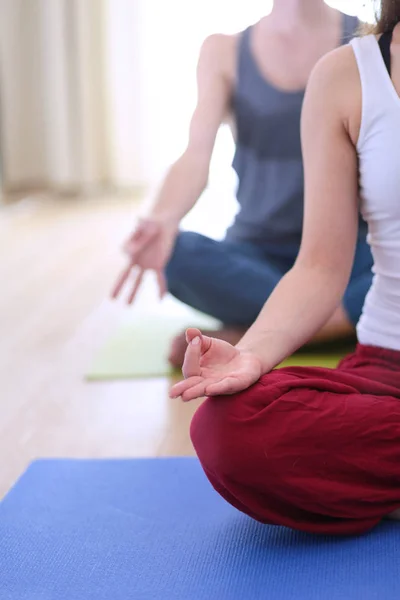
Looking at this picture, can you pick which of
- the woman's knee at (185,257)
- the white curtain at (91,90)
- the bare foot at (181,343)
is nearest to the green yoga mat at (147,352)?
the bare foot at (181,343)

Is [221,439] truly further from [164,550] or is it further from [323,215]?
[323,215]

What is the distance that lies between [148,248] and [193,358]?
54 centimetres

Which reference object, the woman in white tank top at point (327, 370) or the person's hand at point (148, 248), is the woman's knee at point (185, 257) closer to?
the person's hand at point (148, 248)

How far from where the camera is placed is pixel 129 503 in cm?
111

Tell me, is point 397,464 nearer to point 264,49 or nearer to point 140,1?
point 264,49

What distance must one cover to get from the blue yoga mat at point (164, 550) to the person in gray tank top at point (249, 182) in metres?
0.34

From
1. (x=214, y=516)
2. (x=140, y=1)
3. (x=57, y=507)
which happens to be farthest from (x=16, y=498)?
(x=140, y=1)

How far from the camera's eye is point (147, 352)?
5.99 ft

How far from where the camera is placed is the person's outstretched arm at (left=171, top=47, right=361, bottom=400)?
0.99 m

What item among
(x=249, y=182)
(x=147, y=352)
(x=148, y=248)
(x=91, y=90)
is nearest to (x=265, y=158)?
(x=249, y=182)

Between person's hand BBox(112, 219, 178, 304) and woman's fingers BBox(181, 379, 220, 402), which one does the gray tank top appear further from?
woman's fingers BBox(181, 379, 220, 402)

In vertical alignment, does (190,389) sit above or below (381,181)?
below

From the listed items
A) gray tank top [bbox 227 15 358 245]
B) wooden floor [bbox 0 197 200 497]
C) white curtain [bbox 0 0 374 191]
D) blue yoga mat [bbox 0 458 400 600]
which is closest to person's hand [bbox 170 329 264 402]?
blue yoga mat [bbox 0 458 400 600]

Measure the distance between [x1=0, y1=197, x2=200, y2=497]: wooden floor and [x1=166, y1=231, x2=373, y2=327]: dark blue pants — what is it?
21 centimetres
